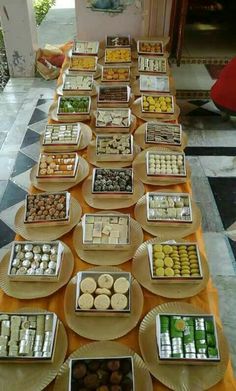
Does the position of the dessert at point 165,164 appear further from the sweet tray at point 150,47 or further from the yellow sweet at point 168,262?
the sweet tray at point 150,47

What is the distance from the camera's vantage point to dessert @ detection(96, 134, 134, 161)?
8.85ft

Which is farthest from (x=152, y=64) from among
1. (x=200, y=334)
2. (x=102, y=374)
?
(x=102, y=374)

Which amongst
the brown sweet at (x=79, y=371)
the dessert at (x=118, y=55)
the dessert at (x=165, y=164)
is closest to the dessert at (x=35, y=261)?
the brown sweet at (x=79, y=371)

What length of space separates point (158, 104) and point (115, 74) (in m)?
0.75

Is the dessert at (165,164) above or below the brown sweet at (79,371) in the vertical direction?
below

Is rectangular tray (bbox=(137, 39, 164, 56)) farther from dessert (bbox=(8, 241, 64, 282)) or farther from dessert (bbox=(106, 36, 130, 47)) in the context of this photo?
dessert (bbox=(8, 241, 64, 282))

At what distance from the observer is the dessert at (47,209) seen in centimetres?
219

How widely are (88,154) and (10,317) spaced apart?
54.1 inches

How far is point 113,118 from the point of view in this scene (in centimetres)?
310

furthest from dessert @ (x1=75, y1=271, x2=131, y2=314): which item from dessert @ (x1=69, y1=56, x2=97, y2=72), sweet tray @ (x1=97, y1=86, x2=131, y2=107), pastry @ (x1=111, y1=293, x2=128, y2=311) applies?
dessert @ (x1=69, y1=56, x2=97, y2=72)

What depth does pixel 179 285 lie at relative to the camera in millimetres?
1914

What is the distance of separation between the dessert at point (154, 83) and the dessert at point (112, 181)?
136 centimetres

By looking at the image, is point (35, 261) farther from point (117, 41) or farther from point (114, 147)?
point (117, 41)

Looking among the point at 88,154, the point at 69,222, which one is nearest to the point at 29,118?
the point at 88,154
